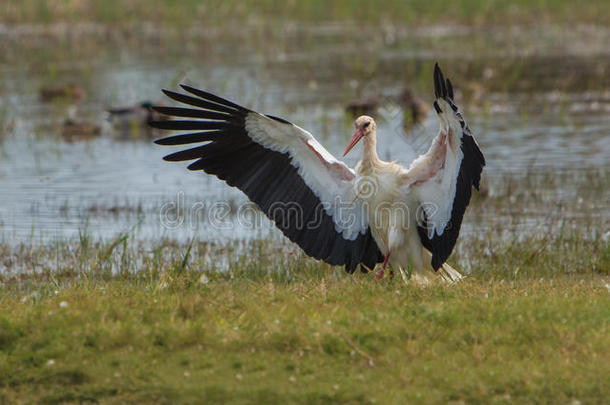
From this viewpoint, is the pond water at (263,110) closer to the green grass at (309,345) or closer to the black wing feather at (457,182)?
the green grass at (309,345)

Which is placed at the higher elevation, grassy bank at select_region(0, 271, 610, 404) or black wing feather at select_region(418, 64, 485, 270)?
black wing feather at select_region(418, 64, 485, 270)

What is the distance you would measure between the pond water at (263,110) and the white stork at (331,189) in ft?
5.77

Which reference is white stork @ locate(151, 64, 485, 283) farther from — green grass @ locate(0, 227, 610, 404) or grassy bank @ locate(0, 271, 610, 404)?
grassy bank @ locate(0, 271, 610, 404)

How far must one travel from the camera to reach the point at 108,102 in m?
20.6

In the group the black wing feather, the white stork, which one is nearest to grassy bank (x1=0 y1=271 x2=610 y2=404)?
the black wing feather

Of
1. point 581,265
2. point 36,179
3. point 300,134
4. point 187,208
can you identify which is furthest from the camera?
point 36,179

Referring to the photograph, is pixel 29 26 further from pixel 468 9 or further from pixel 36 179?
pixel 36 179

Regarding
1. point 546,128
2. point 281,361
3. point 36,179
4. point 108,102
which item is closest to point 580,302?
point 281,361

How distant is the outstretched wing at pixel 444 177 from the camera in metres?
6.68

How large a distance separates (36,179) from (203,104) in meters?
6.82

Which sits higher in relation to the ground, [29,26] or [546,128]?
[29,26]

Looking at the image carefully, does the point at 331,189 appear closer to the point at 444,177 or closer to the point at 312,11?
the point at 444,177

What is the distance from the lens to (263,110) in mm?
18062

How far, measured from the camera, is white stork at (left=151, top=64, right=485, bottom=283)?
7.24m
